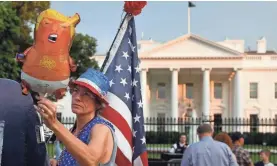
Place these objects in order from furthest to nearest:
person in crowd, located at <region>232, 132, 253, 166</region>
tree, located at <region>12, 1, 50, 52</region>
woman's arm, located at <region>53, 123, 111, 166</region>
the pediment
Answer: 1. the pediment
2. tree, located at <region>12, 1, 50, 52</region>
3. person in crowd, located at <region>232, 132, 253, 166</region>
4. woman's arm, located at <region>53, 123, 111, 166</region>

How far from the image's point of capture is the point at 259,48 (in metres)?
73.9

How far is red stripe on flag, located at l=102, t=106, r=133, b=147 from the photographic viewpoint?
5516 mm

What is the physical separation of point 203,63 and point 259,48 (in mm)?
11040

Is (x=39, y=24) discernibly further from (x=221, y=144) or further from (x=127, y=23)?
(x=221, y=144)

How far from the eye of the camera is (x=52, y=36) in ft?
7.64

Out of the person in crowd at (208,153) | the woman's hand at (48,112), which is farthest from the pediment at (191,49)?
the woman's hand at (48,112)

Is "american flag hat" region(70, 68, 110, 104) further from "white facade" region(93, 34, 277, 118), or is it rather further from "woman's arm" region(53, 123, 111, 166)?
"white facade" region(93, 34, 277, 118)

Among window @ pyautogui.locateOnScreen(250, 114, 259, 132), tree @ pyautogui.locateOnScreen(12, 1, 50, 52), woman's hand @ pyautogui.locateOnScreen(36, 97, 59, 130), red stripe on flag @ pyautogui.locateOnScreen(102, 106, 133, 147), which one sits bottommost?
window @ pyautogui.locateOnScreen(250, 114, 259, 132)

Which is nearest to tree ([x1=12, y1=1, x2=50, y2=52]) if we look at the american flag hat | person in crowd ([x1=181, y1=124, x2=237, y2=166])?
person in crowd ([x1=181, y1=124, x2=237, y2=166])

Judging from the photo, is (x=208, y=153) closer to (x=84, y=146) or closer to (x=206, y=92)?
(x=84, y=146)

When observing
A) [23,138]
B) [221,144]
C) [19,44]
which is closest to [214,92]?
[19,44]

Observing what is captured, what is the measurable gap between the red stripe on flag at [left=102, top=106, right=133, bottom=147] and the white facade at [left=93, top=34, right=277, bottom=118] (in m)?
59.8

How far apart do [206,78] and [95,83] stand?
63.7 meters

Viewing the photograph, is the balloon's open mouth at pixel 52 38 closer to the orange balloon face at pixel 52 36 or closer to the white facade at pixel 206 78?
the orange balloon face at pixel 52 36
